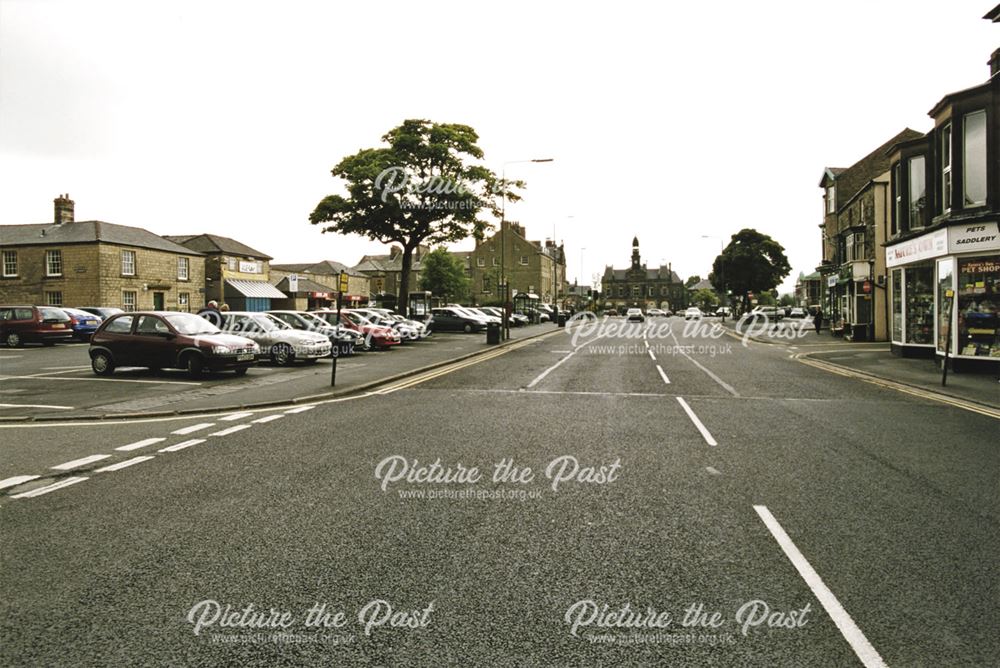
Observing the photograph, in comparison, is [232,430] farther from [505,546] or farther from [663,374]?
[663,374]

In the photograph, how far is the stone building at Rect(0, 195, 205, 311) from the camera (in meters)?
41.6

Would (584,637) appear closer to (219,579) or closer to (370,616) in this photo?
(370,616)

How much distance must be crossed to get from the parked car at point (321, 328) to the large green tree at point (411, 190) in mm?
12293

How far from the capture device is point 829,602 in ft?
12.2

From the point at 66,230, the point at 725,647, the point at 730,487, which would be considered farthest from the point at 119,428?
the point at 66,230

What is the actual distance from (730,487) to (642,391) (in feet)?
25.4

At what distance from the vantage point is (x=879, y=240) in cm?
3089

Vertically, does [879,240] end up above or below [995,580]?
above

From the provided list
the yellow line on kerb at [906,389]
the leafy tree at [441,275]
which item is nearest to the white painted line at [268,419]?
the yellow line on kerb at [906,389]

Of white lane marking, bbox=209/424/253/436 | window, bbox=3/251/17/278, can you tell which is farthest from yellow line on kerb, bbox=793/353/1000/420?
window, bbox=3/251/17/278

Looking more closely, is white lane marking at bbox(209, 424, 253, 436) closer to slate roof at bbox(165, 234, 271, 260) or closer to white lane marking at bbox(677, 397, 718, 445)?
white lane marking at bbox(677, 397, 718, 445)

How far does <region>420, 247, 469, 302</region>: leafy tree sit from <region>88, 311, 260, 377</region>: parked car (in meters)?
64.1

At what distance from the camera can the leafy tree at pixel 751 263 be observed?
8119 centimetres

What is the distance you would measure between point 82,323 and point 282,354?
16185mm
